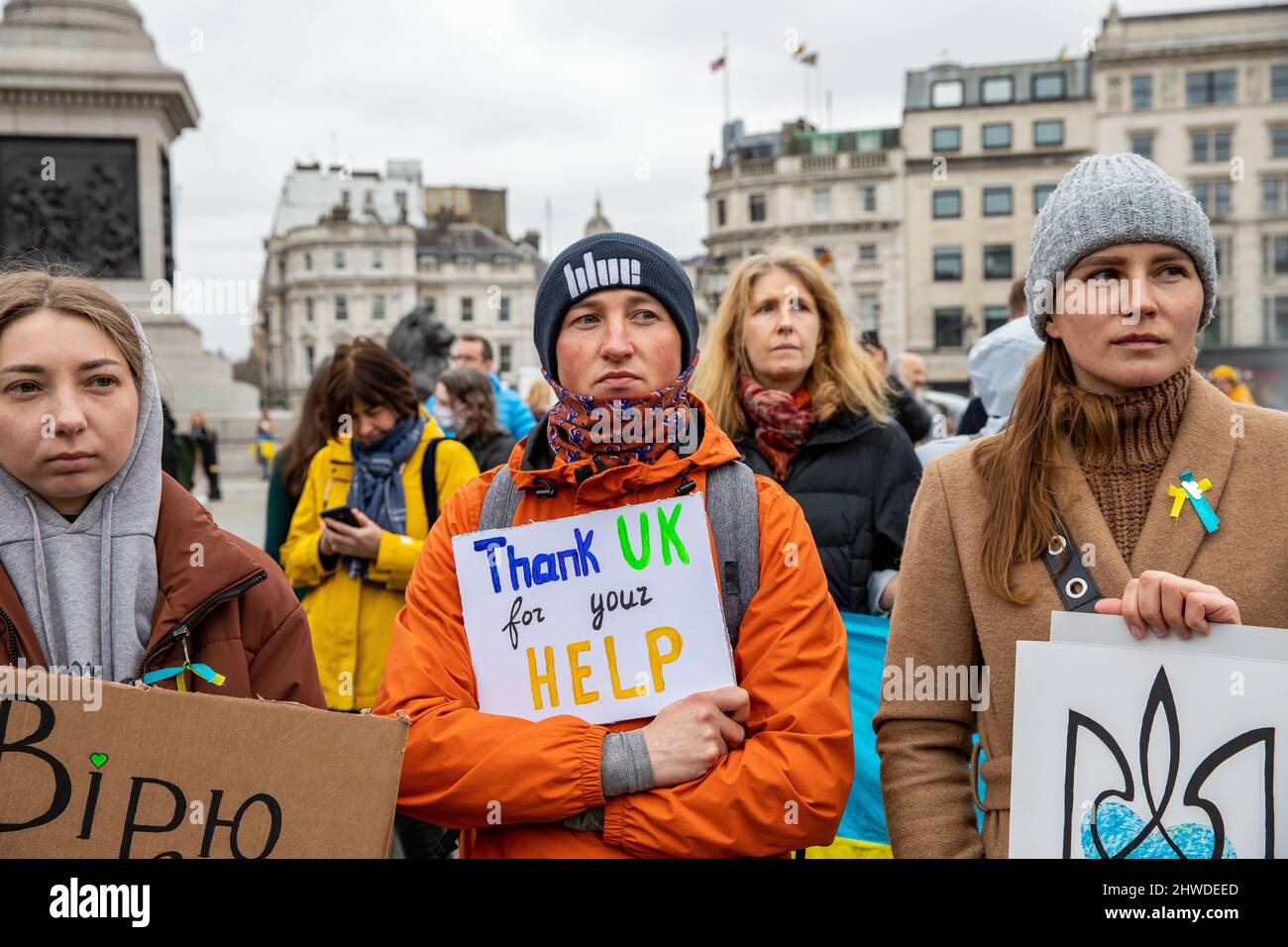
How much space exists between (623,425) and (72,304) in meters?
1.08

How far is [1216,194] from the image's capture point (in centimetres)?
5562

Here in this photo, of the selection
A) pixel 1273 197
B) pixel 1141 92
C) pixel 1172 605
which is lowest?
pixel 1172 605

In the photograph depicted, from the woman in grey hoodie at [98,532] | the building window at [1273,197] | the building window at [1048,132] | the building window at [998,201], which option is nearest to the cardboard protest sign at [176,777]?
the woman in grey hoodie at [98,532]

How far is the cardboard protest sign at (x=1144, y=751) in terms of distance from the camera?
1906 mm

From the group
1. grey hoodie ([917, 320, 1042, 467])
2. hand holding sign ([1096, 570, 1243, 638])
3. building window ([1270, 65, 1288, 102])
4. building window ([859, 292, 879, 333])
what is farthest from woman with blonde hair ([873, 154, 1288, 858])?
building window ([1270, 65, 1288, 102])

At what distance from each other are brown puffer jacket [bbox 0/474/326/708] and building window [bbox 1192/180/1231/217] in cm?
5999

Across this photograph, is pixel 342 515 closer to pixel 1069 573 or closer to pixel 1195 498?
pixel 1069 573

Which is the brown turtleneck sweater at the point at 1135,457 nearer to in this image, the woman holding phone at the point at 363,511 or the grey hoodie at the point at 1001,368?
the grey hoodie at the point at 1001,368

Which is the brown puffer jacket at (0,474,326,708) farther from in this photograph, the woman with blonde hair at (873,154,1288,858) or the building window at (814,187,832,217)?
the building window at (814,187,832,217)

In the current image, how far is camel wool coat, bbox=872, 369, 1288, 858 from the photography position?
2.10 metres

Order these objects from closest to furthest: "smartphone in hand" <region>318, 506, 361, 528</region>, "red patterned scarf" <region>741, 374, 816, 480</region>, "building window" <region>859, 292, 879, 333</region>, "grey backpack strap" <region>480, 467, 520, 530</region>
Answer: "grey backpack strap" <region>480, 467, 520, 530</region>
"red patterned scarf" <region>741, 374, 816, 480</region>
"smartphone in hand" <region>318, 506, 361, 528</region>
"building window" <region>859, 292, 879, 333</region>

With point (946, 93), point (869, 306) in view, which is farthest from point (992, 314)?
point (946, 93)

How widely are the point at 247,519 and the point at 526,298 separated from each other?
76.0 m
